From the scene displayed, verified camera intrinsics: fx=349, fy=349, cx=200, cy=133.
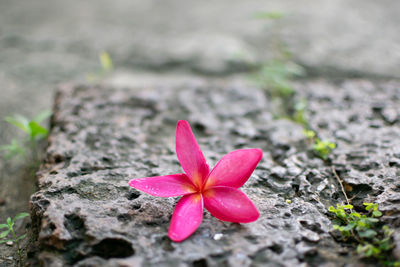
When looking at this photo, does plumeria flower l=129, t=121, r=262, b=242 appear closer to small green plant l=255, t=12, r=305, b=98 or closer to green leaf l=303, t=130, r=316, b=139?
green leaf l=303, t=130, r=316, b=139

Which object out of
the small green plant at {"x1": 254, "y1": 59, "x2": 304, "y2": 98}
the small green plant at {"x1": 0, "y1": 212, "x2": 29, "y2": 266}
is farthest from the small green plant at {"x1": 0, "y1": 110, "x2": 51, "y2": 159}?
the small green plant at {"x1": 254, "y1": 59, "x2": 304, "y2": 98}

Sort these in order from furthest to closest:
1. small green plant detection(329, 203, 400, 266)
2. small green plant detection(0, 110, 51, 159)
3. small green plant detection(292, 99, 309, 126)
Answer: small green plant detection(292, 99, 309, 126), small green plant detection(0, 110, 51, 159), small green plant detection(329, 203, 400, 266)

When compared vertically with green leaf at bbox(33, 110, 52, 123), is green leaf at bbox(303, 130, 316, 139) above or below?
below

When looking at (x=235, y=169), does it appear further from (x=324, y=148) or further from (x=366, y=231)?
(x=324, y=148)

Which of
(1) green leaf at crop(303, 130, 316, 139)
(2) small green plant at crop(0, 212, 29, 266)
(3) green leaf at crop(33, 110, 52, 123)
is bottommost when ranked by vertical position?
(2) small green plant at crop(0, 212, 29, 266)

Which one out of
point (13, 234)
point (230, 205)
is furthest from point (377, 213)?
point (13, 234)

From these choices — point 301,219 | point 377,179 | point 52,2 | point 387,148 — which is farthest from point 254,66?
point 52,2
